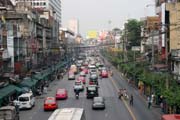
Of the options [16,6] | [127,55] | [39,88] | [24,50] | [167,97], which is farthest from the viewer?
[127,55]

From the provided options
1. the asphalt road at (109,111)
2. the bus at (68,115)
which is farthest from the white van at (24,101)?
the bus at (68,115)

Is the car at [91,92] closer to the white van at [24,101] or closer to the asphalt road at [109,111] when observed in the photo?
the asphalt road at [109,111]

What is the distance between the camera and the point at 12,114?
35.7 meters

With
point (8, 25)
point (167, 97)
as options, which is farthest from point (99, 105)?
point (8, 25)

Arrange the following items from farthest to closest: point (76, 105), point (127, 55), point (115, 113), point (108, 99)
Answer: point (127, 55), point (108, 99), point (76, 105), point (115, 113)

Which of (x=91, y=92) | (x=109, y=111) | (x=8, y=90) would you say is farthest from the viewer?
(x=91, y=92)

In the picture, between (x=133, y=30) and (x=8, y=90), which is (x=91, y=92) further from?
(x=133, y=30)

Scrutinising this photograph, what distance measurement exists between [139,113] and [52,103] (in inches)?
314

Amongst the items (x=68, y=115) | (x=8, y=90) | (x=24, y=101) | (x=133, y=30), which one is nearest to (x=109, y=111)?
(x=24, y=101)

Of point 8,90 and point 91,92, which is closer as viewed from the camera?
point 8,90

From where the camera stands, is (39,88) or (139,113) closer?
(139,113)

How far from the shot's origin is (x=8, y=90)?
A: 55.8 meters

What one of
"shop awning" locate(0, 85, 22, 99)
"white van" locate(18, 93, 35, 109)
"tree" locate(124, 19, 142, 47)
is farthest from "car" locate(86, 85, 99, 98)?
"tree" locate(124, 19, 142, 47)

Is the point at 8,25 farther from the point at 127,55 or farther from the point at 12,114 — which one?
the point at 127,55
